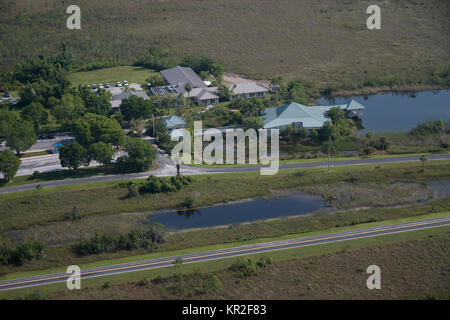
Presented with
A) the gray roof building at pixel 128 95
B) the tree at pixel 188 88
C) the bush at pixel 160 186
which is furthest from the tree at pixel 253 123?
the gray roof building at pixel 128 95

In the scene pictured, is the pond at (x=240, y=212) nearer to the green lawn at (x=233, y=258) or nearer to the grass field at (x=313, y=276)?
the green lawn at (x=233, y=258)

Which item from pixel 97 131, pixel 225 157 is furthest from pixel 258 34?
pixel 97 131

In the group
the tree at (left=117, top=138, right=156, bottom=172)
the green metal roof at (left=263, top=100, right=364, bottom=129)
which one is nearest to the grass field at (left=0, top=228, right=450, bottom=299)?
the tree at (left=117, top=138, right=156, bottom=172)

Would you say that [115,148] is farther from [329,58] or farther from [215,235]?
[329,58]

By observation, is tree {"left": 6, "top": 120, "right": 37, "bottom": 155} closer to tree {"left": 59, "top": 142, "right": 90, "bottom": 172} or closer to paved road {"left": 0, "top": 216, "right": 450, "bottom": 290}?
tree {"left": 59, "top": 142, "right": 90, "bottom": 172}

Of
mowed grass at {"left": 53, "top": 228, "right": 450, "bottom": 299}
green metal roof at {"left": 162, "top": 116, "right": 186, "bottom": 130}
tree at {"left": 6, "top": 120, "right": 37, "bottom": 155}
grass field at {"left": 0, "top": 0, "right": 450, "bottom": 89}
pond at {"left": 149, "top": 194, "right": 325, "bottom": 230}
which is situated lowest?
mowed grass at {"left": 53, "top": 228, "right": 450, "bottom": 299}

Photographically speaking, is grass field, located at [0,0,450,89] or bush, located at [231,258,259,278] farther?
grass field, located at [0,0,450,89]

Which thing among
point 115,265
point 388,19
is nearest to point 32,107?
point 115,265
